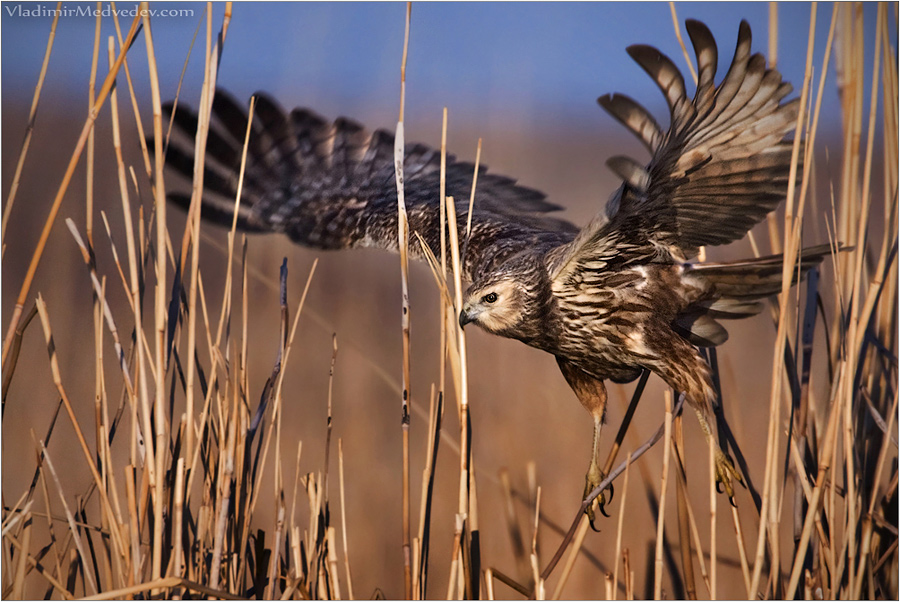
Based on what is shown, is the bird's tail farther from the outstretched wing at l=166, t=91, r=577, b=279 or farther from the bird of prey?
the outstretched wing at l=166, t=91, r=577, b=279

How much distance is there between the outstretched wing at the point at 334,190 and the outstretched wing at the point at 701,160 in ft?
1.55

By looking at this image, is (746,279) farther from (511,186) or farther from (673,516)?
(673,516)

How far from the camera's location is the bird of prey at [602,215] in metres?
1.38

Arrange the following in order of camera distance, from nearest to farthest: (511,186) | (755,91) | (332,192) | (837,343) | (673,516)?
(755,91) < (837,343) < (332,192) < (511,186) < (673,516)

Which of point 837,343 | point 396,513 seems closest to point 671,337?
point 837,343

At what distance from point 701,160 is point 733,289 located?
0.37 metres

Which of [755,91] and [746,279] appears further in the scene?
[746,279]

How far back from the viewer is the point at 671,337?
1.68 meters

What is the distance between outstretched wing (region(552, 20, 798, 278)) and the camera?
1324 mm

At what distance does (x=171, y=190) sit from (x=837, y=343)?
1.75 m

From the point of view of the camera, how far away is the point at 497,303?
1.67 meters

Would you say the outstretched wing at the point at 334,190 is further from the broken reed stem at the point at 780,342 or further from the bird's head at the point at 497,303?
the broken reed stem at the point at 780,342

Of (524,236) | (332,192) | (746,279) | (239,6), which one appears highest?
(239,6)

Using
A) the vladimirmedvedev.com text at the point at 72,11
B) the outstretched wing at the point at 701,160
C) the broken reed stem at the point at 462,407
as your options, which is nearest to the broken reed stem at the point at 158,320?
the vladimirmedvedev.com text at the point at 72,11
